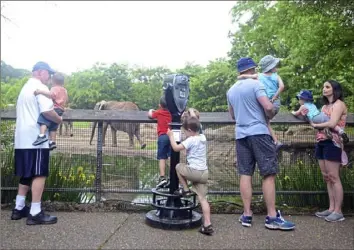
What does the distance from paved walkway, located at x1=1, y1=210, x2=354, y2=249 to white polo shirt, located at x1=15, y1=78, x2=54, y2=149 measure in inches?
36.3

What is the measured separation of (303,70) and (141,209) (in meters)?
10.5

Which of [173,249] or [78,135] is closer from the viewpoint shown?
[173,249]

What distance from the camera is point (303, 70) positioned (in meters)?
13.9

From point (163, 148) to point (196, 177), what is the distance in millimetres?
913

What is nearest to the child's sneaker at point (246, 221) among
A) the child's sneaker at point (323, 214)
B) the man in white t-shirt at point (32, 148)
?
the child's sneaker at point (323, 214)

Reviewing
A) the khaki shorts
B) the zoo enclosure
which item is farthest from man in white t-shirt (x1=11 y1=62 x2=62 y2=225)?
the khaki shorts

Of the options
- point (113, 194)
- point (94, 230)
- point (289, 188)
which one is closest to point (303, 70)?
point (289, 188)

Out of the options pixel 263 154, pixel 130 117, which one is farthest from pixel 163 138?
pixel 263 154

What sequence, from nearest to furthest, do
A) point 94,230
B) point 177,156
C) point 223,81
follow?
point 94,230 → point 177,156 → point 223,81

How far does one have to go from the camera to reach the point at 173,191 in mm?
4535

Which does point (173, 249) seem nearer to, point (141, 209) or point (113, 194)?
point (141, 209)

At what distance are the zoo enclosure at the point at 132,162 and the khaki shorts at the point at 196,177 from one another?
3.00 ft

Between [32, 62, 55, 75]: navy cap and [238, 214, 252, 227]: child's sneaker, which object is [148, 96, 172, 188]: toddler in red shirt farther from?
[32, 62, 55, 75]: navy cap

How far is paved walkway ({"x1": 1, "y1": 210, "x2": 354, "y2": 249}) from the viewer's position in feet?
12.3
